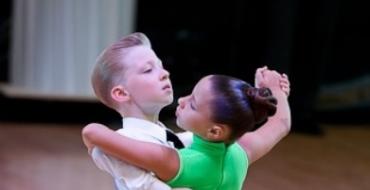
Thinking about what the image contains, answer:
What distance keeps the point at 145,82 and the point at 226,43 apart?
6.85 ft

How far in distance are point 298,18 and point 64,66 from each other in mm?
913

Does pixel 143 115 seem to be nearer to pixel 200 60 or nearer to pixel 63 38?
pixel 63 38

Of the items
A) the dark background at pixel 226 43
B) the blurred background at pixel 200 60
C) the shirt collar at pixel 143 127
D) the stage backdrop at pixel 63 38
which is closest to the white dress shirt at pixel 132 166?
the shirt collar at pixel 143 127

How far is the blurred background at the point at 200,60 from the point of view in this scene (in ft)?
8.72

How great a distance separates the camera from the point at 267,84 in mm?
1103

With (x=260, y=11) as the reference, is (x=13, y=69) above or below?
below

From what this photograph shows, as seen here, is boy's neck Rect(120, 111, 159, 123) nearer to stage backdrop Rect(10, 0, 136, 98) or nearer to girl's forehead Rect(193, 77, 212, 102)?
girl's forehead Rect(193, 77, 212, 102)

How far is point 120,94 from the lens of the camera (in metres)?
1.01

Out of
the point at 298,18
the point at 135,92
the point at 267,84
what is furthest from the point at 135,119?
the point at 298,18

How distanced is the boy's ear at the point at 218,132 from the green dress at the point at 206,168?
0.02m

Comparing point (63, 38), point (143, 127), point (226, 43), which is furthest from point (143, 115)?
point (226, 43)

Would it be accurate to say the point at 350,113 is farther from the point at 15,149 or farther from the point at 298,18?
the point at 15,149

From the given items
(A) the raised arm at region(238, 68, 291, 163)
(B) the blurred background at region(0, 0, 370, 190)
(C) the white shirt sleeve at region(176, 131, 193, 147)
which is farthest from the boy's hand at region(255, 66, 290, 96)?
(B) the blurred background at region(0, 0, 370, 190)

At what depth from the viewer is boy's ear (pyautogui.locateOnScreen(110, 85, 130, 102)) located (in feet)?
3.30
